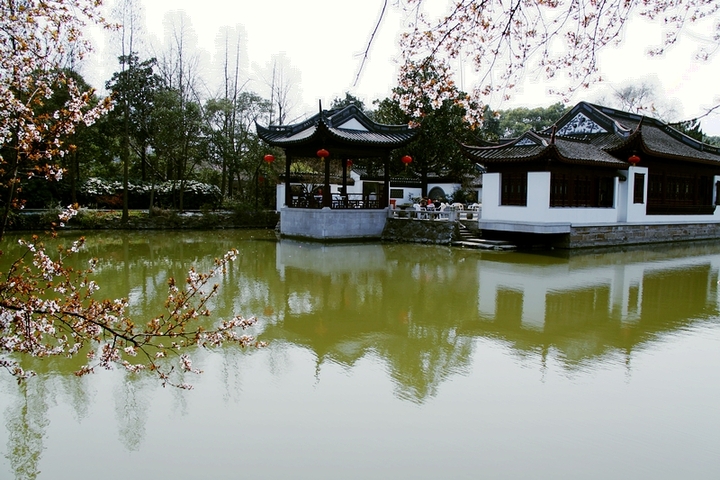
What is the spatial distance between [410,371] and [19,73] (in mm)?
3202

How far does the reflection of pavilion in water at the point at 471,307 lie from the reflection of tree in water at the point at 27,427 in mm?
2064

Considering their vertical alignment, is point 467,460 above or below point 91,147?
below

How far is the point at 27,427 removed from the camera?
3.46 metres

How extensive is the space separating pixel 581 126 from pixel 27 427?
15058mm

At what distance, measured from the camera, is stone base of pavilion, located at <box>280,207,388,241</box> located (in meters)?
14.8

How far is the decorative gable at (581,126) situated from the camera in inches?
606

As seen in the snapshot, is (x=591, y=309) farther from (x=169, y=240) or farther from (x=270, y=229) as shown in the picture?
(x=270, y=229)

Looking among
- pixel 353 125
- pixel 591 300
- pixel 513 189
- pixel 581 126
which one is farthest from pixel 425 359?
pixel 581 126

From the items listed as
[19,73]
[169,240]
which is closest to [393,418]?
[19,73]

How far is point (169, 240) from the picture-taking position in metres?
14.9

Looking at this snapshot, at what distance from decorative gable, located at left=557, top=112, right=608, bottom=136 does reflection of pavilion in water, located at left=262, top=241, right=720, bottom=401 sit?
16.3ft

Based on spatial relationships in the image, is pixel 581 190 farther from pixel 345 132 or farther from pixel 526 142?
pixel 345 132

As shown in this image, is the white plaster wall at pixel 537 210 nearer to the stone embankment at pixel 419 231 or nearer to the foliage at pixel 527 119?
the stone embankment at pixel 419 231

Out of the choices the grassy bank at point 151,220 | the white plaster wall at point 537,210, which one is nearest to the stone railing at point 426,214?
the white plaster wall at point 537,210
